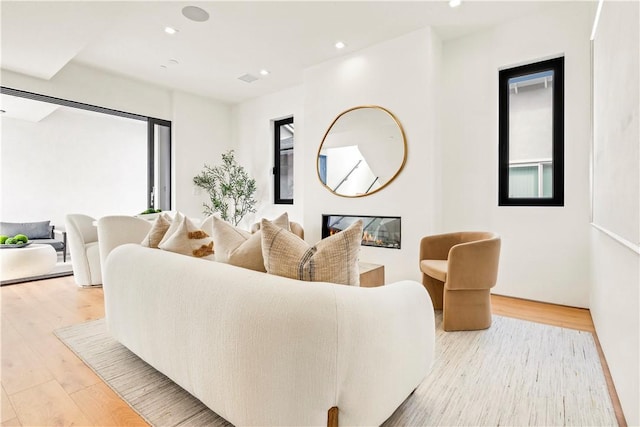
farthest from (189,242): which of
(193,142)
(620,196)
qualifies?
(193,142)

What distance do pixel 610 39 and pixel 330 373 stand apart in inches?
83.6

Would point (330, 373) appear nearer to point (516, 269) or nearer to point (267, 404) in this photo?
point (267, 404)

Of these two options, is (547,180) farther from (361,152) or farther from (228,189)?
(228,189)

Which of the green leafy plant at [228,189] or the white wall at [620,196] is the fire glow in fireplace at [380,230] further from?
the green leafy plant at [228,189]

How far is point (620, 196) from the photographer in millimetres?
1358

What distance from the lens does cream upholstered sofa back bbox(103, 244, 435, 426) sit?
0.96 meters

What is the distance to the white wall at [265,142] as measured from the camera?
4.96m

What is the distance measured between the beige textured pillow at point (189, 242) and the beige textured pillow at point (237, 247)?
0.33 metres

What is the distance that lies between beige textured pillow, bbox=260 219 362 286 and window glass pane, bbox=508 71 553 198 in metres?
2.65

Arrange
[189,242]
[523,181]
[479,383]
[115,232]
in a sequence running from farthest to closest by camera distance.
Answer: [523,181]
[115,232]
[189,242]
[479,383]

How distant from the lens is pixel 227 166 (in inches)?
223

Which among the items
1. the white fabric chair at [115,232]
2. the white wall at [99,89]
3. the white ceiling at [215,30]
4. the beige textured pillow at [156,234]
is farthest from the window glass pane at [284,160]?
the beige textured pillow at [156,234]

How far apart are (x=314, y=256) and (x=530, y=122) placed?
2.97 m

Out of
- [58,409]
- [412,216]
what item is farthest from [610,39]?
[58,409]
